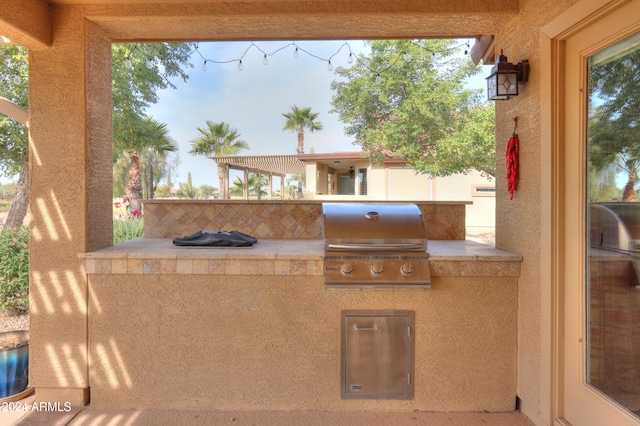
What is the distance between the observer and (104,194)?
100 inches

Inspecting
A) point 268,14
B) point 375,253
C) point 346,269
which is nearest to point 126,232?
point 268,14

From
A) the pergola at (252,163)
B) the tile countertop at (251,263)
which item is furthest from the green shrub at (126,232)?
the tile countertop at (251,263)

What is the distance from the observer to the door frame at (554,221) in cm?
194

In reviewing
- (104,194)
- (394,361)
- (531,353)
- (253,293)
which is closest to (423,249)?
(394,361)

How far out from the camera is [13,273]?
11.9ft

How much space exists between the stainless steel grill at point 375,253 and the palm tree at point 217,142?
16.2 m

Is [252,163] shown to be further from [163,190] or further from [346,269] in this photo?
[163,190]

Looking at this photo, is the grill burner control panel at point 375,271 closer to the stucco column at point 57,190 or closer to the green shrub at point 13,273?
the stucco column at point 57,190

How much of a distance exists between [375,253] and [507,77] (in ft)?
4.68

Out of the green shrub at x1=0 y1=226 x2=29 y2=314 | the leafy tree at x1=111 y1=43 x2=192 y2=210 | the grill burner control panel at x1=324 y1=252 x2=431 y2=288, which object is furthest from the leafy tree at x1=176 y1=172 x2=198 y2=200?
the grill burner control panel at x1=324 y1=252 x2=431 y2=288

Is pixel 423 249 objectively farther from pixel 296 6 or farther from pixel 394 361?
pixel 296 6

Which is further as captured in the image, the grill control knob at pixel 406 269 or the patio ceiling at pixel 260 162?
the patio ceiling at pixel 260 162

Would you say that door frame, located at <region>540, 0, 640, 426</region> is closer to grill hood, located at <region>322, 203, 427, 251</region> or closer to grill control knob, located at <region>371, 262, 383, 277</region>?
grill hood, located at <region>322, 203, 427, 251</region>

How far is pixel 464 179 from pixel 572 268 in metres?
9.08
